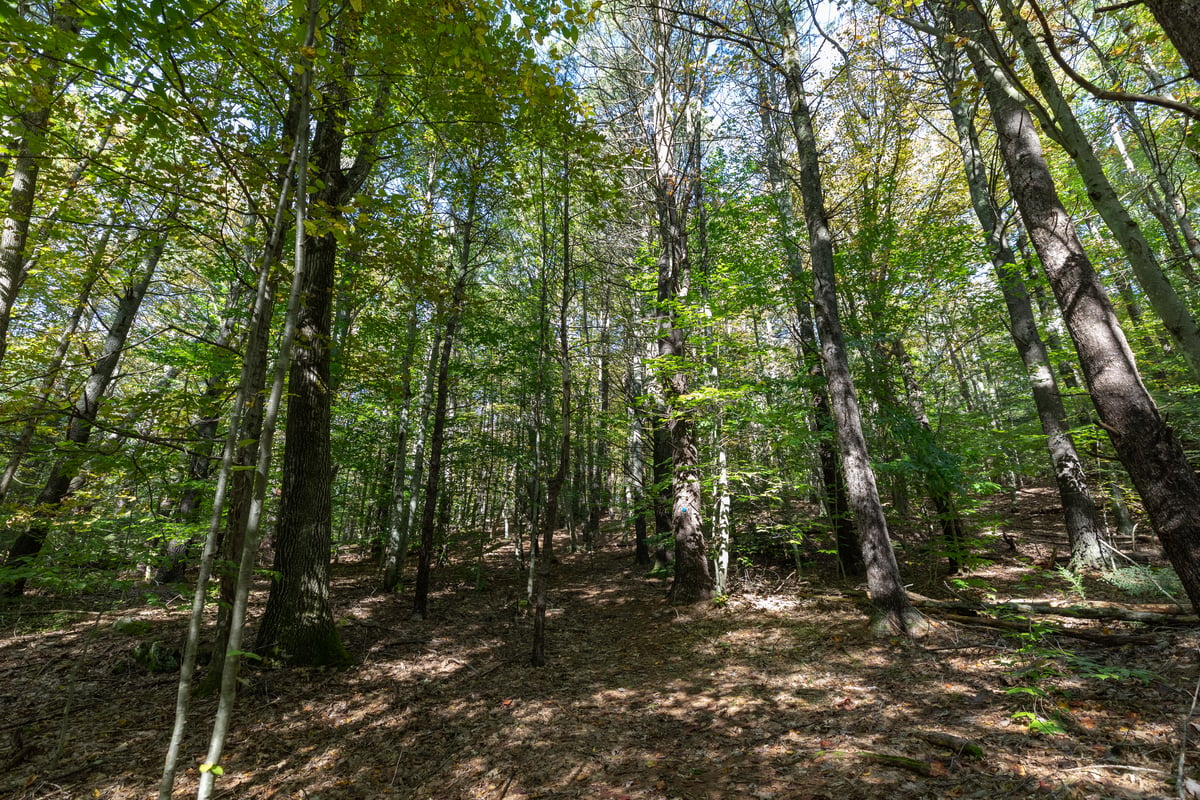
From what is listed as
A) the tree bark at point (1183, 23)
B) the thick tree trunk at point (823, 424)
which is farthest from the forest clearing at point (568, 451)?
the thick tree trunk at point (823, 424)

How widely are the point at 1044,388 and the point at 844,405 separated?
4.84 m

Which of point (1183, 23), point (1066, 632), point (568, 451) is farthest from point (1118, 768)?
point (568, 451)

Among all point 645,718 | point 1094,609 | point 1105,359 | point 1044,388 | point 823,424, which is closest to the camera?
point 1105,359

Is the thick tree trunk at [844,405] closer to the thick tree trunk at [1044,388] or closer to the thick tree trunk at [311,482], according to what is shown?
the thick tree trunk at [1044,388]

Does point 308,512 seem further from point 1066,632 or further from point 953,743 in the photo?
point 1066,632

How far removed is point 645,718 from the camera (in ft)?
15.2

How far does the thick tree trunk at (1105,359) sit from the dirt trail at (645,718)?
125cm

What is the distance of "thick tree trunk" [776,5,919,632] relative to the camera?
5934 millimetres

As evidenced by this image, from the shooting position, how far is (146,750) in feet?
14.0

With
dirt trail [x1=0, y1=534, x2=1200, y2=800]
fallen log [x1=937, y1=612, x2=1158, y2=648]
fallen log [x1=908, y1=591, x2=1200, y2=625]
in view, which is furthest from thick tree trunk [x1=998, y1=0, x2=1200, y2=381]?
fallen log [x1=908, y1=591, x2=1200, y2=625]

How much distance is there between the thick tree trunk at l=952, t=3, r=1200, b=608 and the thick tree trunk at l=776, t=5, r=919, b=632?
7.40 feet

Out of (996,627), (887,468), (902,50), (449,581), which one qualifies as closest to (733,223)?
(902,50)

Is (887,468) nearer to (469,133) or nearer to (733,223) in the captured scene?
(733,223)

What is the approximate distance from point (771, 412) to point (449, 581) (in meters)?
8.69
